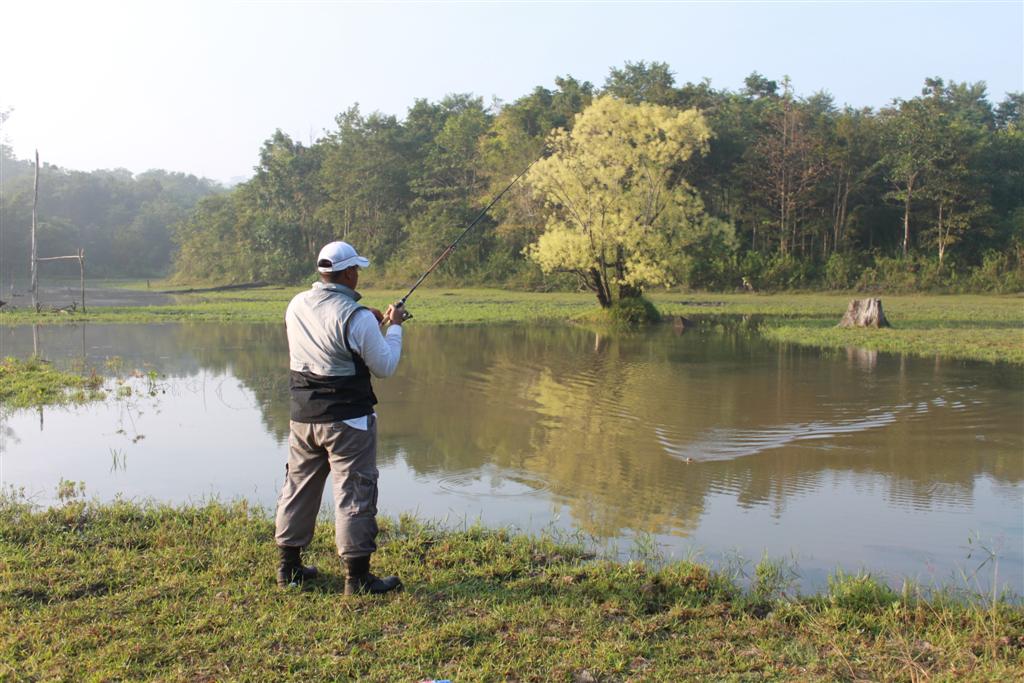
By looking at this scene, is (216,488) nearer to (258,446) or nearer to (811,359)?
(258,446)

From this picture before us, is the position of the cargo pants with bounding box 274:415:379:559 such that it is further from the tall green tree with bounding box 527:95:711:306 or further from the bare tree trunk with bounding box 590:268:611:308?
the bare tree trunk with bounding box 590:268:611:308

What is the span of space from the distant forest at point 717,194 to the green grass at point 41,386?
1639 cm

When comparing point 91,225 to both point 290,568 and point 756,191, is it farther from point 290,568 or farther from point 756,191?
point 290,568

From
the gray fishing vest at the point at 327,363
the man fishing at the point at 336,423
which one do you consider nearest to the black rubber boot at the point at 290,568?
the man fishing at the point at 336,423

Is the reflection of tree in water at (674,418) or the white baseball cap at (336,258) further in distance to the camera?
the reflection of tree in water at (674,418)

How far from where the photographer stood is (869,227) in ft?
131

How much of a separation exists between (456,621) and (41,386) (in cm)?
975

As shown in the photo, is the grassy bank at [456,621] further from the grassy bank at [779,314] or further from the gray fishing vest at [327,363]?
the grassy bank at [779,314]

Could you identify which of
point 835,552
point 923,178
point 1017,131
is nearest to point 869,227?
point 923,178

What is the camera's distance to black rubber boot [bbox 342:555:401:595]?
14.6ft

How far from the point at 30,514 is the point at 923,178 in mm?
38210

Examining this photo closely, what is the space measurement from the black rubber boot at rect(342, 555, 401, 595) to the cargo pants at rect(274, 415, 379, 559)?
49mm

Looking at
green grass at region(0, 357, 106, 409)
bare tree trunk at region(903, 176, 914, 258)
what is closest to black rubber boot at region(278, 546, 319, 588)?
green grass at region(0, 357, 106, 409)

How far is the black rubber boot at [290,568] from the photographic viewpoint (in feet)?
15.0
